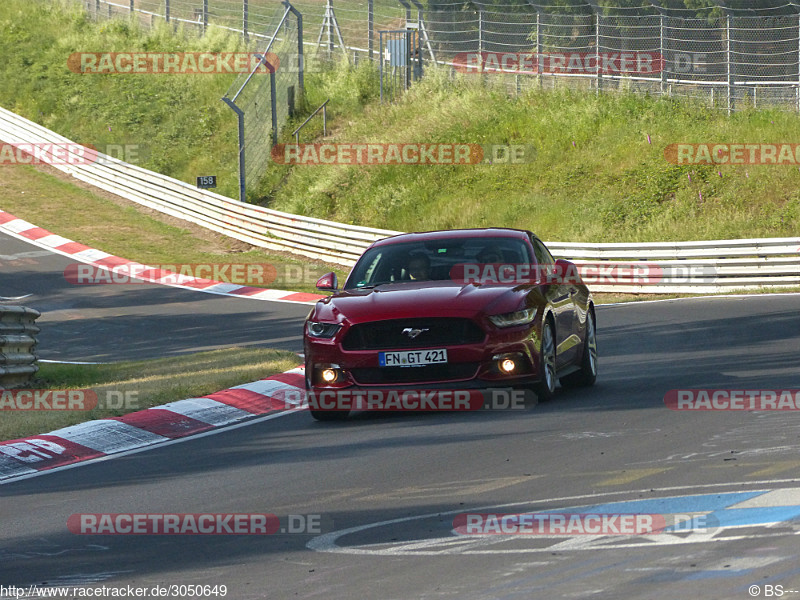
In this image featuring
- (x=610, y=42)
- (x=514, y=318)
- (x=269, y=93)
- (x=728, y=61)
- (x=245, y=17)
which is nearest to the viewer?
(x=514, y=318)

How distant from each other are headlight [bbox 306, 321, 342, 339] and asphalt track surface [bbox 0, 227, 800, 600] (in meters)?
0.72

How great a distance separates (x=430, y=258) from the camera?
10.8 metres

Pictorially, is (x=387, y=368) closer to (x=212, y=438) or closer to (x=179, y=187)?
(x=212, y=438)

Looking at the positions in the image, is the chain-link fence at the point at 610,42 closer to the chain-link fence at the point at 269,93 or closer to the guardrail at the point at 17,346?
the chain-link fence at the point at 269,93

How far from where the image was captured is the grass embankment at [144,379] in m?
10.3

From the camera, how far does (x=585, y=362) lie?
11.3 meters

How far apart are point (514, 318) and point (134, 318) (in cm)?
1215

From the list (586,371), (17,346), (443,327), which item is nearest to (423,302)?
(443,327)

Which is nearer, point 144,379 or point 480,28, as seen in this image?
point 144,379

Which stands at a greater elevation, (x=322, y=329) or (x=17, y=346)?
A: (x=322, y=329)

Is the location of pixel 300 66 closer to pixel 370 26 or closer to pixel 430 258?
pixel 370 26

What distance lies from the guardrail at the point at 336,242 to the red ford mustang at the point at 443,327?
11763 millimetres

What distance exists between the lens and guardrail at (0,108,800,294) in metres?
21.7

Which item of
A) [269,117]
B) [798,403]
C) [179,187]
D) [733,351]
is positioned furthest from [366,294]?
[269,117]
